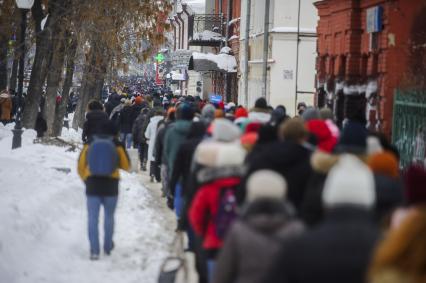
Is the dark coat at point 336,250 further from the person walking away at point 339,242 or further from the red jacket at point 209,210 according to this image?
the red jacket at point 209,210

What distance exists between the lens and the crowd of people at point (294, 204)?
4.48 meters

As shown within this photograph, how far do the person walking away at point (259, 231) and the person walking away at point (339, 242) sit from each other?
0.65 m

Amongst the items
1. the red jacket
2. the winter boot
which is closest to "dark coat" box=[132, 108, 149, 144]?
the winter boot

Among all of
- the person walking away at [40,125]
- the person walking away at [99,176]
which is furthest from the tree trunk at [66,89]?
the person walking away at [99,176]

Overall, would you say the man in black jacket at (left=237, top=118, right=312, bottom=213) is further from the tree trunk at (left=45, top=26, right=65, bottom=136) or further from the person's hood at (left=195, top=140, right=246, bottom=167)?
the tree trunk at (left=45, top=26, right=65, bottom=136)

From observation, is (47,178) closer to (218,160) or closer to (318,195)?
(218,160)

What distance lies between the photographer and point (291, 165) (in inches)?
294

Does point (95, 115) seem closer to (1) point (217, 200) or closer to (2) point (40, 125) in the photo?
(1) point (217, 200)

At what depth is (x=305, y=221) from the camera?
253 inches

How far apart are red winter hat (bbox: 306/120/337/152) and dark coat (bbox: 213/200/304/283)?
12.1 ft

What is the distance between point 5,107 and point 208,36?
60.2 feet

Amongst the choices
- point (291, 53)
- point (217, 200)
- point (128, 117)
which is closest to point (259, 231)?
point (217, 200)

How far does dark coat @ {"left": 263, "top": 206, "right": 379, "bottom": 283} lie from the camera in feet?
14.7

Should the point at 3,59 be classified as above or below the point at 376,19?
below
